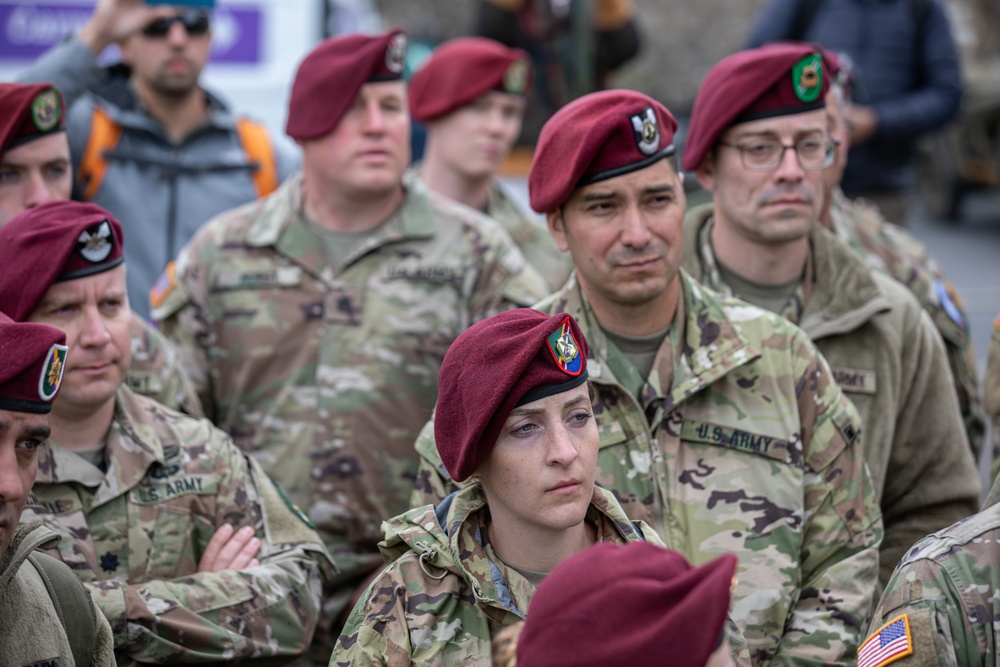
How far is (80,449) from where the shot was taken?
4047 millimetres

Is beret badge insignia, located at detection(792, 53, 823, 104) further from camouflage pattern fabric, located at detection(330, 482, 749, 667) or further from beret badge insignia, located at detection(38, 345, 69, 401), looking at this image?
beret badge insignia, located at detection(38, 345, 69, 401)

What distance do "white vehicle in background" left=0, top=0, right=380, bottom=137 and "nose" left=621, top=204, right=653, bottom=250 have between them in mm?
5142

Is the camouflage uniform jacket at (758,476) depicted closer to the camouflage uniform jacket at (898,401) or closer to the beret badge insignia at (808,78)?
the camouflage uniform jacket at (898,401)

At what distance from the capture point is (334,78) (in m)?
5.27

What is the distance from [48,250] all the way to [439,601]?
1.54 m

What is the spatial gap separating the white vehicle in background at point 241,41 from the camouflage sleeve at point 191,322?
3873 millimetres

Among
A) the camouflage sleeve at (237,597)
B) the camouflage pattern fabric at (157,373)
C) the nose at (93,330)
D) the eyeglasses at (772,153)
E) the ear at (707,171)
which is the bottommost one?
the camouflage sleeve at (237,597)

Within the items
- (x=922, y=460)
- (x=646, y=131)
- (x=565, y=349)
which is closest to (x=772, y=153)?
(x=646, y=131)

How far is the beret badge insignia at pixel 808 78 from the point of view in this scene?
188 inches

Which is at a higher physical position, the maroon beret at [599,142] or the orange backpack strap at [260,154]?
the maroon beret at [599,142]

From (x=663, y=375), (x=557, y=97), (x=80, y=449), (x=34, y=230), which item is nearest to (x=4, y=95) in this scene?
(x=34, y=230)

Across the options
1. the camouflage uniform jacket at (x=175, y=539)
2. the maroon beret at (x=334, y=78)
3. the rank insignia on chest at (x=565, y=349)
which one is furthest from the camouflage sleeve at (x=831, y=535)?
the maroon beret at (x=334, y=78)

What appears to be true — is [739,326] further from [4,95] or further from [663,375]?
[4,95]

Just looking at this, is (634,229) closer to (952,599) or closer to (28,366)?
(952,599)
